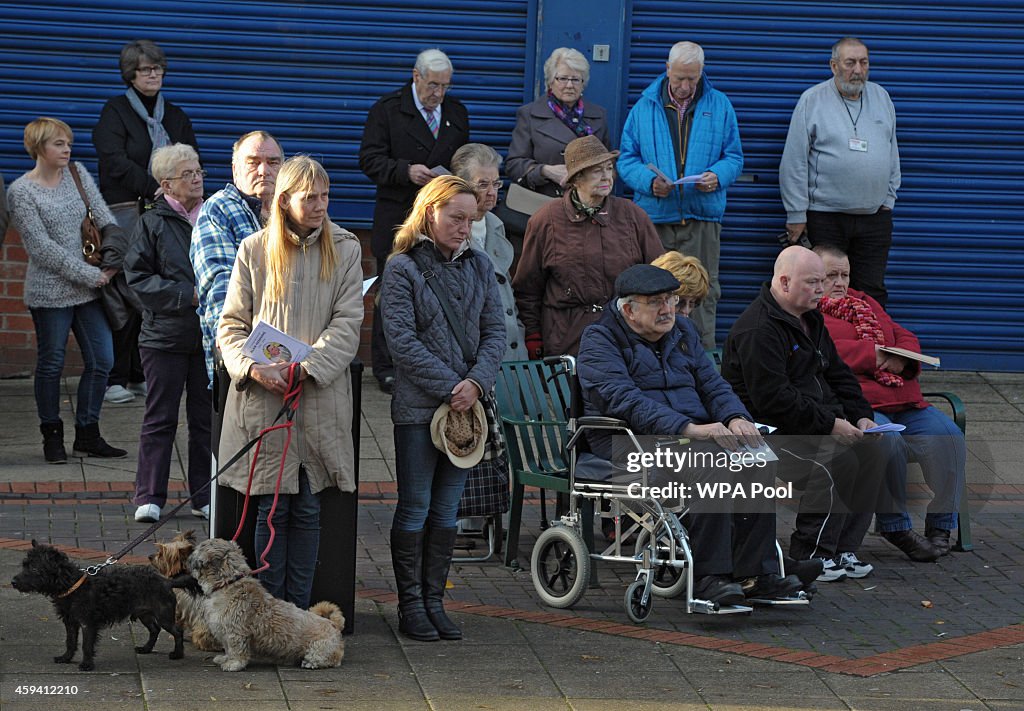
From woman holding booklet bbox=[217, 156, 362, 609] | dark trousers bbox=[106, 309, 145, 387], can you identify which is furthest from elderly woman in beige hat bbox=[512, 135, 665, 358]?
dark trousers bbox=[106, 309, 145, 387]

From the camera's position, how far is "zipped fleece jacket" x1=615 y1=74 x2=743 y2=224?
10.9 metres

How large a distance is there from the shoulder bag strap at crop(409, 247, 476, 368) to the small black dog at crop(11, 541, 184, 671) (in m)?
1.60

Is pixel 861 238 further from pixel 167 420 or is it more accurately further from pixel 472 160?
pixel 167 420

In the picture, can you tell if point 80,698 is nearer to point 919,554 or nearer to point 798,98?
point 919,554

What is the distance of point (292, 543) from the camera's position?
6.45m

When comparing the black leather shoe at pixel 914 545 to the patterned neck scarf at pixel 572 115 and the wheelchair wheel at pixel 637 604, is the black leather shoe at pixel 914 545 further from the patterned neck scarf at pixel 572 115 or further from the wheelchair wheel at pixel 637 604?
the patterned neck scarf at pixel 572 115

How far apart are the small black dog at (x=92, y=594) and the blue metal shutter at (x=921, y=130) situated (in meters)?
7.14

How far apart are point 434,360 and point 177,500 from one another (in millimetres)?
2925

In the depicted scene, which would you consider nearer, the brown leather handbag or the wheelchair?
the wheelchair

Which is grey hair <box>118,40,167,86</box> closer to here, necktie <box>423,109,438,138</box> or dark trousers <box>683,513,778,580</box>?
necktie <box>423,109,438,138</box>

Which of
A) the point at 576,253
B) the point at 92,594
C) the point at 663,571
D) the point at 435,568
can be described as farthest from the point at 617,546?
the point at 92,594

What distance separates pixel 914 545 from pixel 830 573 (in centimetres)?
70

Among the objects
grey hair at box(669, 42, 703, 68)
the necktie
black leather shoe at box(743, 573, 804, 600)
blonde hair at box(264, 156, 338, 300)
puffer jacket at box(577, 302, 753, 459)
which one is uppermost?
grey hair at box(669, 42, 703, 68)

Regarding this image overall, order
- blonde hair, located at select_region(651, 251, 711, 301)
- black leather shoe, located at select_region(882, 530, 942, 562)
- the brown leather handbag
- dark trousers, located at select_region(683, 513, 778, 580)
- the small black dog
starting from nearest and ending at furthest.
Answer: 1. the small black dog
2. dark trousers, located at select_region(683, 513, 778, 580)
3. blonde hair, located at select_region(651, 251, 711, 301)
4. black leather shoe, located at select_region(882, 530, 942, 562)
5. the brown leather handbag
